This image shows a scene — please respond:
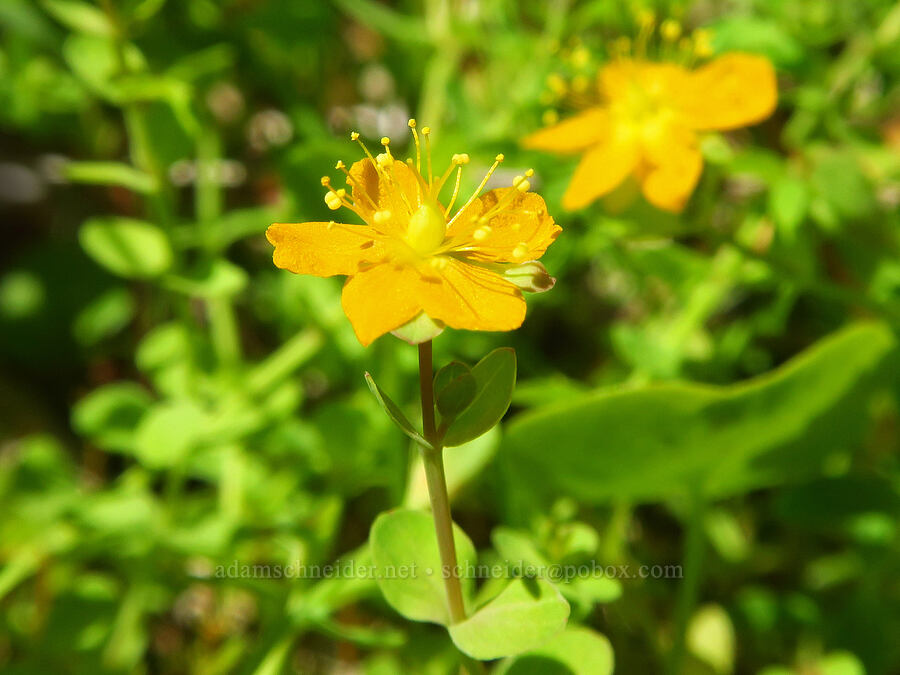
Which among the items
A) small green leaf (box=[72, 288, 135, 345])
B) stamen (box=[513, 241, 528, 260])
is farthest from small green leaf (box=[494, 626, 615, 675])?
small green leaf (box=[72, 288, 135, 345])

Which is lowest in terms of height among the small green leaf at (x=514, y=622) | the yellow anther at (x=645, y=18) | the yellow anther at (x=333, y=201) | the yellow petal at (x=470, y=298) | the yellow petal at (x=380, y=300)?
the small green leaf at (x=514, y=622)

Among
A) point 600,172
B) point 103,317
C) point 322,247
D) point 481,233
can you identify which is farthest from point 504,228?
point 103,317

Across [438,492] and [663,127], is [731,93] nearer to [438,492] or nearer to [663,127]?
[663,127]

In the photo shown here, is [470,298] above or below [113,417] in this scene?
above

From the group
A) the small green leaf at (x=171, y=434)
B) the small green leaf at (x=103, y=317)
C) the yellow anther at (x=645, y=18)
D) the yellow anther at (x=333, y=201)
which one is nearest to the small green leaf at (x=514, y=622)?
the yellow anther at (x=333, y=201)

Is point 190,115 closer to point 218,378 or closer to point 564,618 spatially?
point 218,378

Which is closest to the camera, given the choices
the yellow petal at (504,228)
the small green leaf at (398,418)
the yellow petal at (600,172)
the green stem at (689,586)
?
the small green leaf at (398,418)

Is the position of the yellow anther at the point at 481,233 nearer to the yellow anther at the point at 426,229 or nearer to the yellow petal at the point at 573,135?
the yellow anther at the point at 426,229
